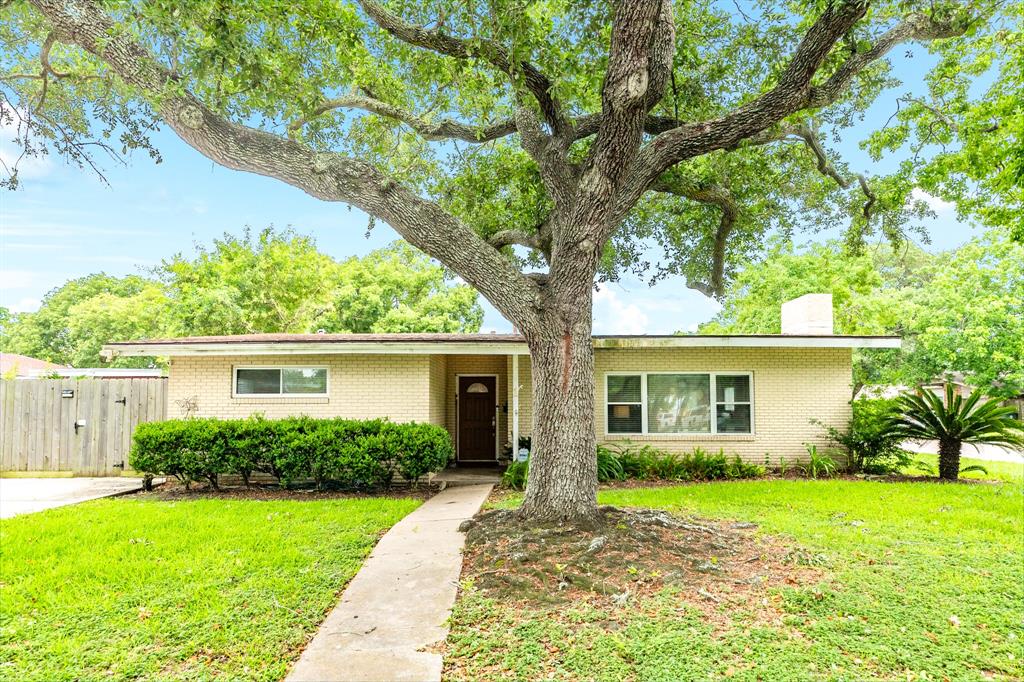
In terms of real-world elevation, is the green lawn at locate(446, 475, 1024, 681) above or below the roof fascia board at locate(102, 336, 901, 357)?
below

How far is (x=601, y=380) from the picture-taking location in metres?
12.8

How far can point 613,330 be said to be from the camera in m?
13.3

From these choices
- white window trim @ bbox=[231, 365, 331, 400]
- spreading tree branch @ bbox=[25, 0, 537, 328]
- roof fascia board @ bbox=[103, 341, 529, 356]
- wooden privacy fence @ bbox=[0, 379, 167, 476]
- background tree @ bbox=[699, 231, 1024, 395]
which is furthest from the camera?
background tree @ bbox=[699, 231, 1024, 395]

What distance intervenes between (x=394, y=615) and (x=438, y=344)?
686 cm

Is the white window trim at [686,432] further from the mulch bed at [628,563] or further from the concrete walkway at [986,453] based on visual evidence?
the concrete walkway at [986,453]

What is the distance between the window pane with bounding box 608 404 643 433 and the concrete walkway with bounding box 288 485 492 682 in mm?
6277

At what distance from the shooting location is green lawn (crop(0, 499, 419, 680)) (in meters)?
3.94

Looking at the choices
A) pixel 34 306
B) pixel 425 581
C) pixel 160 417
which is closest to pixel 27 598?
pixel 425 581

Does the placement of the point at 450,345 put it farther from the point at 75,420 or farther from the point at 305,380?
the point at 75,420

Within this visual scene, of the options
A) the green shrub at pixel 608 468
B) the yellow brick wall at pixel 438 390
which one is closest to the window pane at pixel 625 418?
the green shrub at pixel 608 468

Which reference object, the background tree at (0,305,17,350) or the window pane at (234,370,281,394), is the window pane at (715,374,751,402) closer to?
the window pane at (234,370,281,394)

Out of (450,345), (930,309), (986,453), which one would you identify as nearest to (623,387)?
(450,345)

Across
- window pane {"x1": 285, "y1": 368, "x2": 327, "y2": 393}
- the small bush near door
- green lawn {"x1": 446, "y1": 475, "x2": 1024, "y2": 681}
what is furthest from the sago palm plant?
window pane {"x1": 285, "y1": 368, "x2": 327, "y2": 393}

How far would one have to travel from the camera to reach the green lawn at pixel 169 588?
3943 mm
